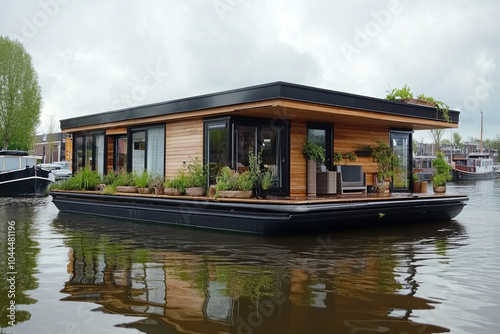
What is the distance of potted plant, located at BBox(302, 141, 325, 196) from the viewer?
12383mm

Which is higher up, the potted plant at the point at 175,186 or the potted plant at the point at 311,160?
the potted plant at the point at 311,160

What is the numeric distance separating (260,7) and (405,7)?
10.1 ft

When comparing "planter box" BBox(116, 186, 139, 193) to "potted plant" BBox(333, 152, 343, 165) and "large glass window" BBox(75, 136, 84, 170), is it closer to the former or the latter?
"large glass window" BBox(75, 136, 84, 170)

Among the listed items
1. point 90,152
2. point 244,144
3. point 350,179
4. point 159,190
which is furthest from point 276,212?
point 90,152

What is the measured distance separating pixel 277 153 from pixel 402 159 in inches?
191

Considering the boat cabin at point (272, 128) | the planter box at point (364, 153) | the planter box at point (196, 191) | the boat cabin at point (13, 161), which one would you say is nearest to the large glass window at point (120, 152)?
the boat cabin at point (272, 128)

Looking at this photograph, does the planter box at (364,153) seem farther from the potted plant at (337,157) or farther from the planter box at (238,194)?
the planter box at (238,194)

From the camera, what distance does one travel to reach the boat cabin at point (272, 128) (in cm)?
1069

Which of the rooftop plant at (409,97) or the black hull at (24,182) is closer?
the rooftop plant at (409,97)

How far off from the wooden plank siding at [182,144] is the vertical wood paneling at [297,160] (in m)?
2.24

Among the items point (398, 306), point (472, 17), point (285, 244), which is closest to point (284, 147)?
point (285, 244)

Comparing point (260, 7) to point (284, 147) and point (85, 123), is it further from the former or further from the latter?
point (85, 123)

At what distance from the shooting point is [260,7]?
10.7 m

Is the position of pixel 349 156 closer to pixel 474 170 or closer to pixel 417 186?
pixel 417 186
